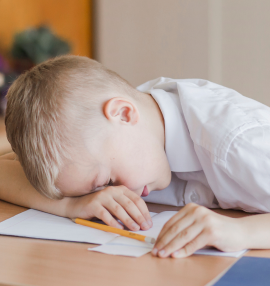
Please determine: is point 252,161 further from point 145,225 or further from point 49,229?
point 49,229

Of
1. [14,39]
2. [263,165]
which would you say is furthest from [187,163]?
[14,39]

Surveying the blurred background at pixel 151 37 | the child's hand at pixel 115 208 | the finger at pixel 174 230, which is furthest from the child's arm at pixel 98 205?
the blurred background at pixel 151 37

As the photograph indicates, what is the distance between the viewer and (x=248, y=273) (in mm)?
414

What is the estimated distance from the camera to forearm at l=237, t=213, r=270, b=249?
0.49 meters

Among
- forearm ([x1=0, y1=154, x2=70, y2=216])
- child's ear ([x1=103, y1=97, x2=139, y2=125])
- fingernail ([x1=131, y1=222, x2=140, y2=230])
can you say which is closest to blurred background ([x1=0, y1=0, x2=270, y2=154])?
forearm ([x1=0, y1=154, x2=70, y2=216])

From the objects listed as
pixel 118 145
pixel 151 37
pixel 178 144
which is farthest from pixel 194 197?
pixel 151 37

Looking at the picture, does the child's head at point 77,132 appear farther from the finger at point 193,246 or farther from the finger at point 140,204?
the finger at point 193,246

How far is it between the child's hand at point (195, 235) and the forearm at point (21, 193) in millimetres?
260

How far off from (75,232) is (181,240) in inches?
7.5

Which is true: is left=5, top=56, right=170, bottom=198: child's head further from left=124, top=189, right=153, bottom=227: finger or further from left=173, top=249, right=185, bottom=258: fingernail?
left=173, top=249, right=185, bottom=258: fingernail

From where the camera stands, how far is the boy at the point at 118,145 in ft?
1.98

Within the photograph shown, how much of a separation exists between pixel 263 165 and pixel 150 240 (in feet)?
0.72

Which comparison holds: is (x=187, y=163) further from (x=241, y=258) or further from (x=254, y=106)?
(x=241, y=258)

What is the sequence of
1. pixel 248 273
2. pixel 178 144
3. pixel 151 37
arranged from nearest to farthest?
pixel 248 273, pixel 178 144, pixel 151 37
